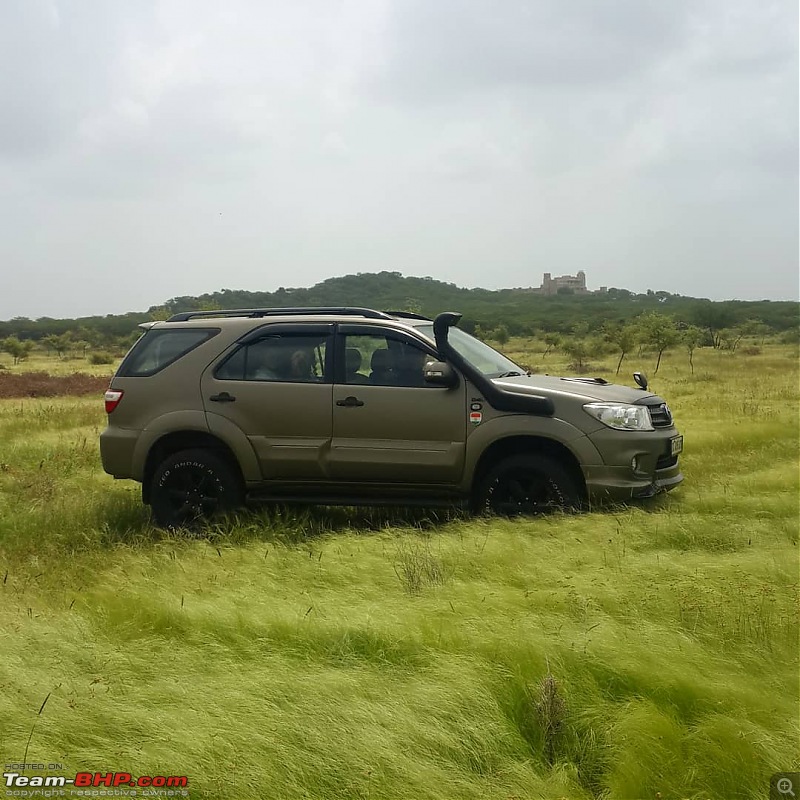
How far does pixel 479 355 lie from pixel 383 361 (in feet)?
3.17

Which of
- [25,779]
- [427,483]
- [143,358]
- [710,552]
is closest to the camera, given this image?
[25,779]

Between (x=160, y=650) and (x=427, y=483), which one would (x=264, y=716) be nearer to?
(x=160, y=650)

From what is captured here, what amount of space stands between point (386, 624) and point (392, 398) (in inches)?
98.3

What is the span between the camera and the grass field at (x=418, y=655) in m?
3.02

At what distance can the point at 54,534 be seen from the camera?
6430 millimetres

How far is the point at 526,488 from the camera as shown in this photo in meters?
6.16

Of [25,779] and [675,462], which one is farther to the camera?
[675,462]

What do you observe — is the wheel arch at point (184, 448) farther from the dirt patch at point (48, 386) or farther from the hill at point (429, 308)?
the hill at point (429, 308)

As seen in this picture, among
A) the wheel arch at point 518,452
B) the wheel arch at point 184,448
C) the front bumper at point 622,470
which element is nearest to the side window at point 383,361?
the wheel arch at point 518,452

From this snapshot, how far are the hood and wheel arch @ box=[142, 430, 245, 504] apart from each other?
7.38 ft

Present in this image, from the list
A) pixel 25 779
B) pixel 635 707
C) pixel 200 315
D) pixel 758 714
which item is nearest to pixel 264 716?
pixel 25 779

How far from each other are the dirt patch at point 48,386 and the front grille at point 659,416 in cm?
1979

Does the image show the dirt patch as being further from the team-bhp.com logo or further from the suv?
the team-bhp.com logo

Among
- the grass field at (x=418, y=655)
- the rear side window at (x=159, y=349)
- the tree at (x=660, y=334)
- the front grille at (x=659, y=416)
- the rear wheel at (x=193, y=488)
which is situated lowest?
the grass field at (x=418, y=655)
